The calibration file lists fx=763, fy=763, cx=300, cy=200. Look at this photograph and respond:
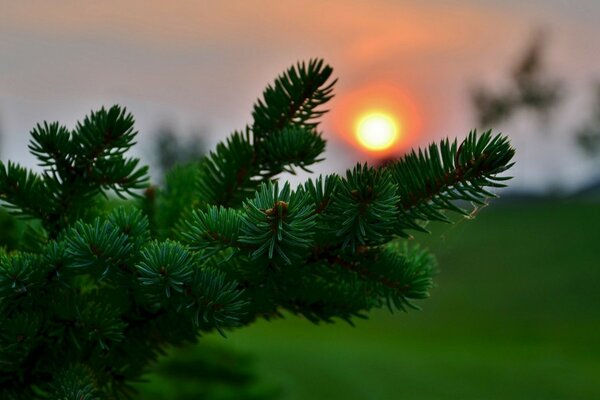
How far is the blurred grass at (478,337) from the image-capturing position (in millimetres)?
9758

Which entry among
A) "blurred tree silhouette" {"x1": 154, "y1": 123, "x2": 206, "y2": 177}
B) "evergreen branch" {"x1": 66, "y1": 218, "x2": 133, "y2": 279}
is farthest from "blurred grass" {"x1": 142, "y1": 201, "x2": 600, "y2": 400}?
"blurred tree silhouette" {"x1": 154, "y1": 123, "x2": 206, "y2": 177}

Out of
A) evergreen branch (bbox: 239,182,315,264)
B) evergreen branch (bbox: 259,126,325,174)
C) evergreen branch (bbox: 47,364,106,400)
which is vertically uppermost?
evergreen branch (bbox: 259,126,325,174)

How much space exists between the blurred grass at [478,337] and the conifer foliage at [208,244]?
38cm

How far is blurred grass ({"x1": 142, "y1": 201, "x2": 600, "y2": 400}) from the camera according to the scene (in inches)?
384

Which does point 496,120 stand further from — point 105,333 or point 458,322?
point 105,333

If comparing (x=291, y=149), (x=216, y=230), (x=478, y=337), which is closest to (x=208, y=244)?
(x=216, y=230)

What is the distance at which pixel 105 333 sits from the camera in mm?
1336

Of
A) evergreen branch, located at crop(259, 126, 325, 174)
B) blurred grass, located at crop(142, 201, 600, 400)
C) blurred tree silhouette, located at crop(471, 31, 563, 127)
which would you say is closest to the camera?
evergreen branch, located at crop(259, 126, 325, 174)

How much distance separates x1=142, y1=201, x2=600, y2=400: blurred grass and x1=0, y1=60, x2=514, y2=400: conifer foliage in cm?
38

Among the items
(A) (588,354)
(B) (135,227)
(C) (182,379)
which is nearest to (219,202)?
(B) (135,227)

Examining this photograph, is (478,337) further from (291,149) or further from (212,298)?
(212,298)

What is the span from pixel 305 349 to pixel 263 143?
10.8 meters

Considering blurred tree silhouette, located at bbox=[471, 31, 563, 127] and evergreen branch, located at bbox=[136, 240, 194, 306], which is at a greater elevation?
blurred tree silhouette, located at bbox=[471, 31, 563, 127]

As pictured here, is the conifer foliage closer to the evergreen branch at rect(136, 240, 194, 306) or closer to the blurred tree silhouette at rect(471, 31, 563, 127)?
the evergreen branch at rect(136, 240, 194, 306)
